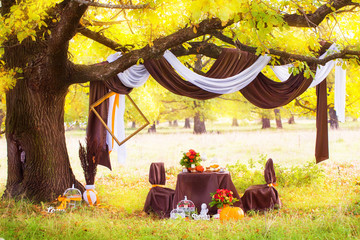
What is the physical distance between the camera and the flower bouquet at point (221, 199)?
21.2ft

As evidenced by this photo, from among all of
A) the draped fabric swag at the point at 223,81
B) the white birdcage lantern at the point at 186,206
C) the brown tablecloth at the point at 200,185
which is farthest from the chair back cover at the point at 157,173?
the draped fabric swag at the point at 223,81

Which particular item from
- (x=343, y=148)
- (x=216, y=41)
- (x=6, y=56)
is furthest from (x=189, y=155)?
(x=343, y=148)

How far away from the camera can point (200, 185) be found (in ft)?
22.9

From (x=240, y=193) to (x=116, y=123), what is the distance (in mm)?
2983

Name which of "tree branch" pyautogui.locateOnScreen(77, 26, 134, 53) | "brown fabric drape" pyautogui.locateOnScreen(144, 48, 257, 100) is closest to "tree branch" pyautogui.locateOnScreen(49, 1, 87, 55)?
"tree branch" pyautogui.locateOnScreen(77, 26, 134, 53)

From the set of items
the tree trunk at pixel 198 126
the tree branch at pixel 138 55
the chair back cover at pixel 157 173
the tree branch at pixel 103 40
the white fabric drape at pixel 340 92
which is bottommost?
the chair back cover at pixel 157 173

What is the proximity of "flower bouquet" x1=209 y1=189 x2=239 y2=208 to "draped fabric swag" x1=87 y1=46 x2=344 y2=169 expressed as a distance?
1.80m

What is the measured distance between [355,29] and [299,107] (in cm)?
249

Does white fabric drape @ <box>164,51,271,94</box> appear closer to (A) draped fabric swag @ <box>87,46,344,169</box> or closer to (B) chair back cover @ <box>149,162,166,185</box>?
(A) draped fabric swag @ <box>87,46,344,169</box>

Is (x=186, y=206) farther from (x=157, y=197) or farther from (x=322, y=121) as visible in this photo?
(x=322, y=121)

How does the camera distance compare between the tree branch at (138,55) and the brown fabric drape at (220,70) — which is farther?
the brown fabric drape at (220,70)

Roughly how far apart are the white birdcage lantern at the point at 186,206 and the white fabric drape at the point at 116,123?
1891 mm

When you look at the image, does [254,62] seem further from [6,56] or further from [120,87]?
[6,56]

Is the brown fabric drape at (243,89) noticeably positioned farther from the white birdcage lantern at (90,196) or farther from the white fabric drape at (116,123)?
the white birdcage lantern at (90,196)
